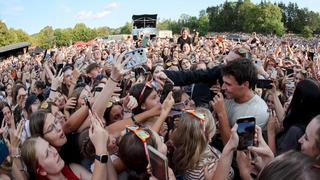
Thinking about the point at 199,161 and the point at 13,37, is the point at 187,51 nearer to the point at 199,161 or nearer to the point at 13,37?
the point at 199,161

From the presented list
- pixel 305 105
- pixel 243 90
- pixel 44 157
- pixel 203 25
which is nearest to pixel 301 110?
pixel 305 105

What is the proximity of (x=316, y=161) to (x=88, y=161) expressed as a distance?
206cm

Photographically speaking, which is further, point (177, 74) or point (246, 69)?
point (177, 74)

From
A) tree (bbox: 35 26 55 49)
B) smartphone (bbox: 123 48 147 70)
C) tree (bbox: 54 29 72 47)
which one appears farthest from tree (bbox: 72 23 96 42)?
smartphone (bbox: 123 48 147 70)

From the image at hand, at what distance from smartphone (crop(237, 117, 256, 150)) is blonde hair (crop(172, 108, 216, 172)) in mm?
465

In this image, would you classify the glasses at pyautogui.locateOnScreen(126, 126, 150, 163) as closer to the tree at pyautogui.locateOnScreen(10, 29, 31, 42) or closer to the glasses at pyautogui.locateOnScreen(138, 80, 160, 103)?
the glasses at pyautogui.locateOnScreen(138, 80, 160, 103)

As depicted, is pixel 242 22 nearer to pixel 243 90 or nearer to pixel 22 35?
pixel 22 35

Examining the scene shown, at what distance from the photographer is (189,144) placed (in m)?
2.82

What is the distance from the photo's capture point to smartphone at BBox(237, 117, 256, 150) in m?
2.42

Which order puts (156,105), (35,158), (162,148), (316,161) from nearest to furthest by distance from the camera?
(316,161) → (162,148) → (35,158) → (156,105)

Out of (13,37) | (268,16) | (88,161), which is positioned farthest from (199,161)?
(268,16)

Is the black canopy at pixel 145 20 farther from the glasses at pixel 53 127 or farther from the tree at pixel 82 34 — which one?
the tree at pixel 82 34

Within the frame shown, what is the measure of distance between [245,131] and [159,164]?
0.72 m

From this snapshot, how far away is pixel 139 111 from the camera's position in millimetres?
3809
